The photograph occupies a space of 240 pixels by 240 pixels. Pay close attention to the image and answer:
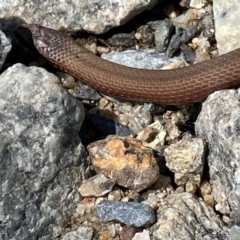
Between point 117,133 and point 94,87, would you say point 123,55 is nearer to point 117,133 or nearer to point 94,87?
point 94,87

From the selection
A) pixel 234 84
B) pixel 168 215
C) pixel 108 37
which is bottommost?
pixel 168 215

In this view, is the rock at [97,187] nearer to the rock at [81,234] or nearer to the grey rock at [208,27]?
the rock at [81,234]

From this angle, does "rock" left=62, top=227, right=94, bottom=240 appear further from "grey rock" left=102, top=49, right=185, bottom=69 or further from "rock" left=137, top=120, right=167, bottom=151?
"grey rock" left=102, top=49, right=185, bottom=69

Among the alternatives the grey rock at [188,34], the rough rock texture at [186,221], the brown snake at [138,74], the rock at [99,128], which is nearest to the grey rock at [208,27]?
the grey rock at [188,34]

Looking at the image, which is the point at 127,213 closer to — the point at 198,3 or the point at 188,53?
the point at 188,53

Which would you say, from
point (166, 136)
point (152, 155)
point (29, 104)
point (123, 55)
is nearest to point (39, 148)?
point (29, 104)

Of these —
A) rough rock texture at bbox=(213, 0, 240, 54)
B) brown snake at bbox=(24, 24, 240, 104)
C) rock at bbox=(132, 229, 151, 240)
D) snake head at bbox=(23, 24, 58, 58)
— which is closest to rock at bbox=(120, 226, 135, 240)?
rock at bbox=(132, 229, 151, 240)

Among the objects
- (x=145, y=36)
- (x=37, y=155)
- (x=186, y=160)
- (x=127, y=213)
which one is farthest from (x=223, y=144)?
(x=145, y=36)
